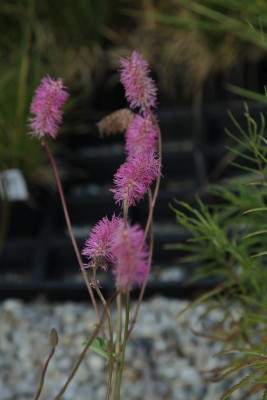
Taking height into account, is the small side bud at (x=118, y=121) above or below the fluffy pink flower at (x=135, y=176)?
above

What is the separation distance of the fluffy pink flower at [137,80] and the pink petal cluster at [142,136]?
33 mm

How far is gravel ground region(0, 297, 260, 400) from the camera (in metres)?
1.59

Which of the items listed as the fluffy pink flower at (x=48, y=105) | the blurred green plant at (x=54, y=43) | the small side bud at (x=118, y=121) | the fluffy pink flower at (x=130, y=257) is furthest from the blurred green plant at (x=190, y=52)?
the fluffy pink flower at (x=130, y=257)

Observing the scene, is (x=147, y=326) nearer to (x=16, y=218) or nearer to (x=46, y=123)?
(x=16, y=218)

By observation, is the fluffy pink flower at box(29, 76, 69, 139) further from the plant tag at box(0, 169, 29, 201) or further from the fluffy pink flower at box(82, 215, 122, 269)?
the plant tag at box(0, 169, 29, 201)

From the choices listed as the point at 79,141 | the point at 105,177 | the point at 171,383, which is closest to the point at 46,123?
the point at 171,383

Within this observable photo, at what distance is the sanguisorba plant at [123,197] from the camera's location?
23.0 inches

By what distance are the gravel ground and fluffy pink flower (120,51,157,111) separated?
2.98ft

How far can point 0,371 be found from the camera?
5.52ft

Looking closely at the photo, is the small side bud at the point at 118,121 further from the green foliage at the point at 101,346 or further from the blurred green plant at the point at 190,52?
the blurred green plant at the point at 190,52

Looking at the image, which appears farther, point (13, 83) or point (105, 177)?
point (105, 177)

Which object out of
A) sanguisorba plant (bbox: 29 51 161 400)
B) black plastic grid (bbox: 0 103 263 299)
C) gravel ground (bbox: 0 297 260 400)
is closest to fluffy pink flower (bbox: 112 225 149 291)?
sanguisorba plant (bbox: 29 51 161 400)

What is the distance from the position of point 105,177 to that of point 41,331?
72 centimetres

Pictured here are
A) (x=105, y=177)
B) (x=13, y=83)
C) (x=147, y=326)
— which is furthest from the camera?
(x=105, y=177)
